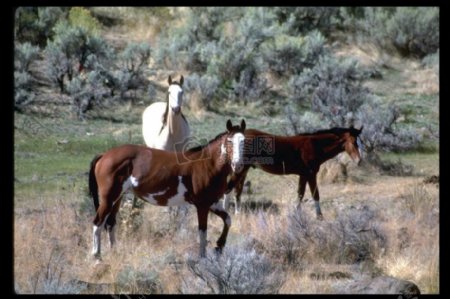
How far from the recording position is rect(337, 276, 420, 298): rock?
26.2ft

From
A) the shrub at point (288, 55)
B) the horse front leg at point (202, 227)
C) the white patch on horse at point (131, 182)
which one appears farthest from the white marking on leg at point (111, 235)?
the shrub at point (288, 55)

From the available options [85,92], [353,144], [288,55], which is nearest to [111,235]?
[353,144]

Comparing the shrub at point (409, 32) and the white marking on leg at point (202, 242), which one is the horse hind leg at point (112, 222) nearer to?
the white marking on leg at point (202, 242)

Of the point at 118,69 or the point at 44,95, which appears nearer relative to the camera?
the point at 44,95

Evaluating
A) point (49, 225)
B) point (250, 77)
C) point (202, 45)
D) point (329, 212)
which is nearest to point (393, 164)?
point (329, 212)

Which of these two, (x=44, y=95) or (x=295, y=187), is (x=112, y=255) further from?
(x=44, y=95)

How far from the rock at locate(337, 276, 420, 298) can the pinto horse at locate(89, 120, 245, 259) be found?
2.07 meters

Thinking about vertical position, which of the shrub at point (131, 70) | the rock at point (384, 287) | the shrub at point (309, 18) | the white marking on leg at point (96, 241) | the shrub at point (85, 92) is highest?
the shrub at point (309, 18)

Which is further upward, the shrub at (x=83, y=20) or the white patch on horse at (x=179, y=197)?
the shrub at (x=83, y=20)

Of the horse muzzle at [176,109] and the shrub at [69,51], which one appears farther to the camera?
the shrub at [69,51]

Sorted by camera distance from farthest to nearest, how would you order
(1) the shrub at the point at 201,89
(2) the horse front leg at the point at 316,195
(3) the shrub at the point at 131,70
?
(3) the shrub at the point at 131,70, (1) the shrub at the point at 201,89, (2) the horse front leg at the point at 316,195

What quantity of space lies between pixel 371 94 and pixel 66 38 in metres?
8.19

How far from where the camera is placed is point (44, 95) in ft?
64.8

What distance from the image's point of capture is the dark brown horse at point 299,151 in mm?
12742
